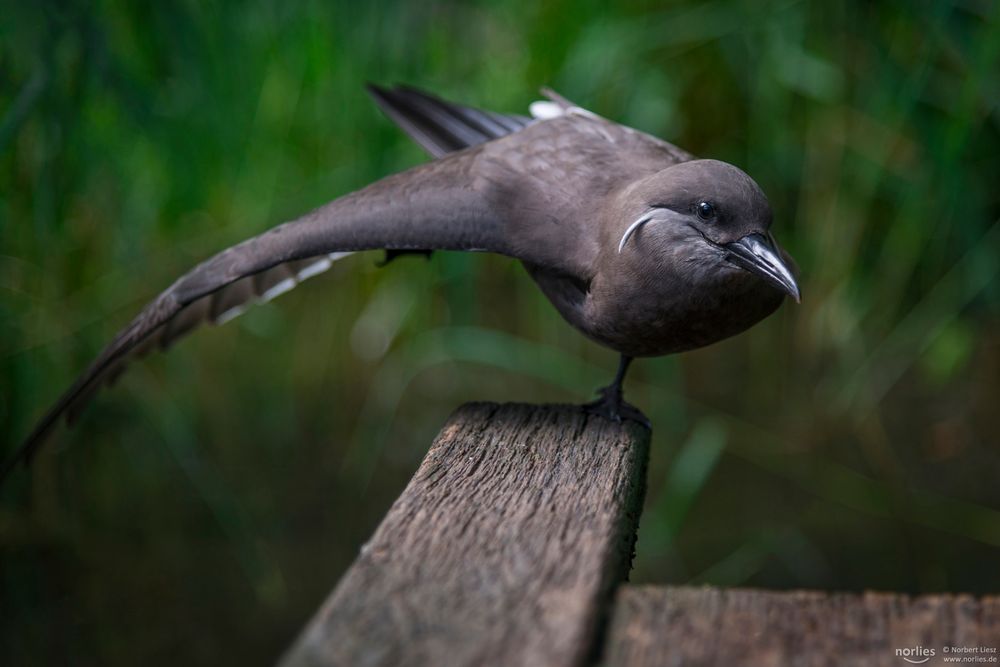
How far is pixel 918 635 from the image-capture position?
1289mm

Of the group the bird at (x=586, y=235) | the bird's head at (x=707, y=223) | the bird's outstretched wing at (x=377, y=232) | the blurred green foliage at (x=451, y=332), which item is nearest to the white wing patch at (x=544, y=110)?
the bird at (x=586, y=235)

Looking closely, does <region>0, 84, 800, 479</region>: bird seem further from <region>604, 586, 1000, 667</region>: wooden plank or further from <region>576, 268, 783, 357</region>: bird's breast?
<region>604, 586, 1000, 667</region>: wooden plank

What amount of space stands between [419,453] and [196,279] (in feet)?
5.93

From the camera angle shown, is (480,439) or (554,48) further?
(554,48)

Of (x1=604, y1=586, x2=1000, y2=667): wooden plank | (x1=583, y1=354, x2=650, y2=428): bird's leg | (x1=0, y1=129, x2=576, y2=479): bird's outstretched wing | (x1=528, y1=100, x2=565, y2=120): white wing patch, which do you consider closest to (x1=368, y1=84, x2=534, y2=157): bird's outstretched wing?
(x1=528, y1=100, x2=565, y2=120): white wing patch

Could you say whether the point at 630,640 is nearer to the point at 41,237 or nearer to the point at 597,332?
the point at 597,332

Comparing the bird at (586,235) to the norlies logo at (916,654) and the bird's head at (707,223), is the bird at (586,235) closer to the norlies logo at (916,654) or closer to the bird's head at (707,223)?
the bird's head at (707,223)

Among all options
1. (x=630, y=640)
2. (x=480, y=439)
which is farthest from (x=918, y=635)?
(x=480, y=439)

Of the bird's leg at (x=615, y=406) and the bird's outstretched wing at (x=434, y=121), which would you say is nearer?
the bird's leg at (x=615, y=406)

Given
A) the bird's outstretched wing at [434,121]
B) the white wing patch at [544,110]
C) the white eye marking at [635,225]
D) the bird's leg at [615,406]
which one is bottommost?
the bird's leg at [615,406]

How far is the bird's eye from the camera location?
2.19 metres

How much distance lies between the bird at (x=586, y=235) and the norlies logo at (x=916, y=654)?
0.87 m

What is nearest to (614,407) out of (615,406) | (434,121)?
(615,406)

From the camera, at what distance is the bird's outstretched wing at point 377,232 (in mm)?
2422
